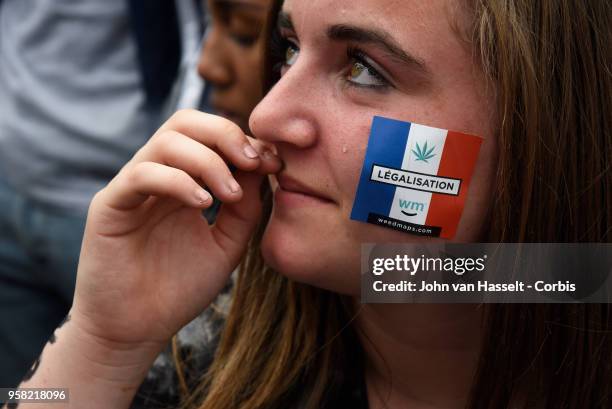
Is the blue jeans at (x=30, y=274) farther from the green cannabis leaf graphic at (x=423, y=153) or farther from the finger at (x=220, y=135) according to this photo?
the green cannabis leaf graphic at (x=423, y=153)

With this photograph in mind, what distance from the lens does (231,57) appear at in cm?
312

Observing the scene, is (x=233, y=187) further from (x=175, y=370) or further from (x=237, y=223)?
(x=175, y=370)

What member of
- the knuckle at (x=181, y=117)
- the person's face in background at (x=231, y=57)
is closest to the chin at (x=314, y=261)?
the knuckle at (x=181, y=117)

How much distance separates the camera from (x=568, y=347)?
5.99 feet

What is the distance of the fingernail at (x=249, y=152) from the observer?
6.10 feet

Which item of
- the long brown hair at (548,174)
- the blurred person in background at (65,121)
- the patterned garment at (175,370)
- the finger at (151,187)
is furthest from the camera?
the blurred person in background at (65,121)

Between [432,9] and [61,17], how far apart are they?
2.00 metres

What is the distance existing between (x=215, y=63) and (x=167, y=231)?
122 centimetres

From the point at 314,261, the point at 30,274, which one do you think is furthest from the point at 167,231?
the point at 30,274

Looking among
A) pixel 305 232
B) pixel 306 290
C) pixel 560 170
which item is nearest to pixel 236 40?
pixel 306 290

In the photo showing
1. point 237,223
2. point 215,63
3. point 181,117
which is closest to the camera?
point 181,117

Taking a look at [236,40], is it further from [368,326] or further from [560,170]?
[560,170]

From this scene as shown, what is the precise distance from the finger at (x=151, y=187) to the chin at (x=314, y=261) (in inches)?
7.4

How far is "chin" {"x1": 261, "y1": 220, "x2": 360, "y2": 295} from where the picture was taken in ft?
6.00
